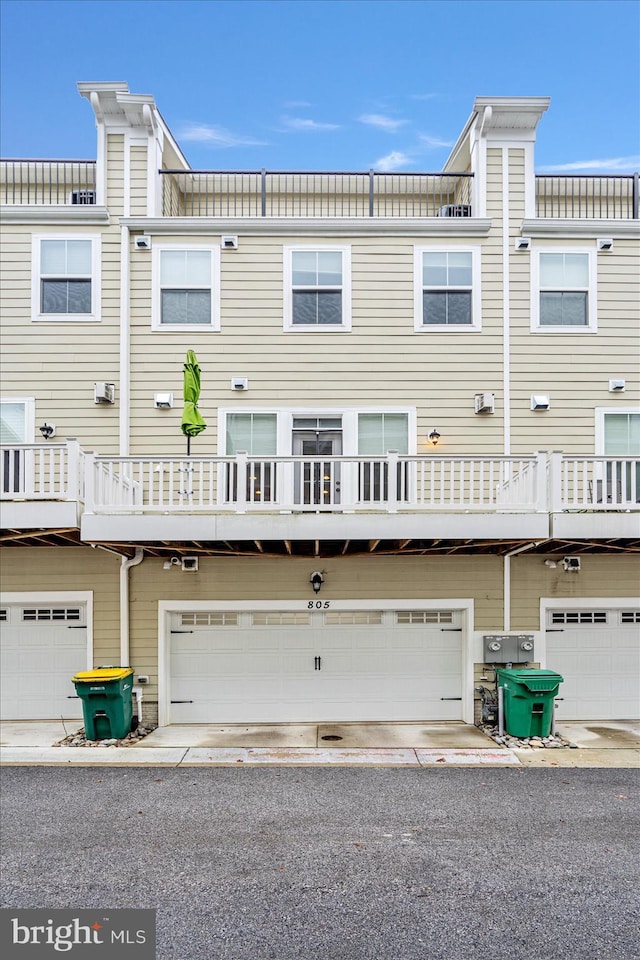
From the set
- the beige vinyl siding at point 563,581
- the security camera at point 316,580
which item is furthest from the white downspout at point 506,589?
the security camera at point 316,580

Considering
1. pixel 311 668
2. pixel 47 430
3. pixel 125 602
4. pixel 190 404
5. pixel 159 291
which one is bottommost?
pixel 311 668

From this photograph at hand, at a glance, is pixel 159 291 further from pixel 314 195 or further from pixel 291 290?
pixel 314 195

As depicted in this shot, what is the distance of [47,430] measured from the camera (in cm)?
866

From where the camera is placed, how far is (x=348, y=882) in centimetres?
454

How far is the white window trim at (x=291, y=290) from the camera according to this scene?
29.7 ft

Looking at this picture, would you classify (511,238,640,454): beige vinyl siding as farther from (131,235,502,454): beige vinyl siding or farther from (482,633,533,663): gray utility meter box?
(482,633,533,663): gray utility meter box

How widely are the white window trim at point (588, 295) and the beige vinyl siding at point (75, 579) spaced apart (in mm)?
7548

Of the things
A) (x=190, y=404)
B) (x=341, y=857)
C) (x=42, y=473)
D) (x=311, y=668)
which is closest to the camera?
(x=341, y=857)

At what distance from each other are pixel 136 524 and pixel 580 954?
573 cm

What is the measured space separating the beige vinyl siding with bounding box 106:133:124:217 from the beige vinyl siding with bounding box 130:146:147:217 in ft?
0.54

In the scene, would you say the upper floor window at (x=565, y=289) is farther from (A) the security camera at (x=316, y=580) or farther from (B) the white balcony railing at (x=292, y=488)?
(A) the security camera at (x=316, y=580)

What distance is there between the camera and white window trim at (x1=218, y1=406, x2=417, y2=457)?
29.2 feet

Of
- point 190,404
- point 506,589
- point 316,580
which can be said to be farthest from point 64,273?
point 506,589

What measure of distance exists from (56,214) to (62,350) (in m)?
2.07
